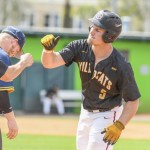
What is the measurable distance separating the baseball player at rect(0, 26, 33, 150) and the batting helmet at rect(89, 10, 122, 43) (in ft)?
2.77

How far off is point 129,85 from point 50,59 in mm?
887

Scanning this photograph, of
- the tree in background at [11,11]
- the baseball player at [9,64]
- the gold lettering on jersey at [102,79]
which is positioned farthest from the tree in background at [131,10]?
the baseball player at [9,64]

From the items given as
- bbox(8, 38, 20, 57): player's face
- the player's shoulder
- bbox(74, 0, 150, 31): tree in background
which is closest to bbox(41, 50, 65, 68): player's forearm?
bbox(8, 38, 20, 57): player's face

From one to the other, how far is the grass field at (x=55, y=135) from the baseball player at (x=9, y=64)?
5805 millimetres

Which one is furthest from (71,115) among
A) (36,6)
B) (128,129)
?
(36,6)

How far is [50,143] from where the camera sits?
551 inches

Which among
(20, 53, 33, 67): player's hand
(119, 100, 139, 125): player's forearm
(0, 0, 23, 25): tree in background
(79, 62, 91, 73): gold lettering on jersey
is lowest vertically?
(0, 0, 23, 25): tree in background

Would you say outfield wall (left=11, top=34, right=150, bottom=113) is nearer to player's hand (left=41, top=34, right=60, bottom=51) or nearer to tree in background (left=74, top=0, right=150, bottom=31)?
player's hand (left=41, top=34, right=60, bottom=51)

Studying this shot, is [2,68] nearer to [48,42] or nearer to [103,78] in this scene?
[48,42]

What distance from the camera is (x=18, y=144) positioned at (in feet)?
43.7

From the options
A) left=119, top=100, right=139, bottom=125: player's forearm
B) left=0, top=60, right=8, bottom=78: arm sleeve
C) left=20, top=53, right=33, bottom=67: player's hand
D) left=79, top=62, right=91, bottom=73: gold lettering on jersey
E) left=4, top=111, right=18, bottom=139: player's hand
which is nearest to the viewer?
left=0, top=60, right=8, bottom=78: arm sleeve

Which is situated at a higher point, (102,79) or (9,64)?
(9,64)

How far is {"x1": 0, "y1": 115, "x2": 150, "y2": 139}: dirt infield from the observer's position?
16.9 metres

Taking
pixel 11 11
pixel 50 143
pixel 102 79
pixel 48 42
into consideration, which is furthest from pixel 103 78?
pixel 11 11
